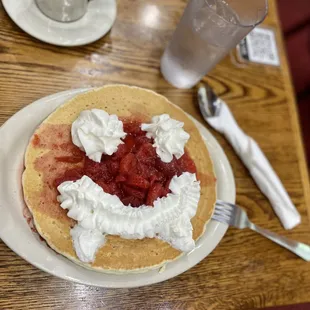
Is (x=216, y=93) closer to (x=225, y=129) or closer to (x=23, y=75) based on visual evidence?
(x=225, y=129)

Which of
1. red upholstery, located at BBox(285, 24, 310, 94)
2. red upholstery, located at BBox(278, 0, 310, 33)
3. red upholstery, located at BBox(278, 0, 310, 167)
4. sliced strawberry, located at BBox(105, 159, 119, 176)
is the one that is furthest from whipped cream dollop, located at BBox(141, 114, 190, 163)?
red upholstery, located at BBox(278, 0, 310, 33)

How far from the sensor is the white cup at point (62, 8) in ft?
A: 4.28

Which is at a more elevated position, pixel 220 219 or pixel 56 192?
pixel 56 192

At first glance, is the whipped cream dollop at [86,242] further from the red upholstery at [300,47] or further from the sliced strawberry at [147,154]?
the red upholstery at [300,47]

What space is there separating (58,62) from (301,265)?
0.97 m

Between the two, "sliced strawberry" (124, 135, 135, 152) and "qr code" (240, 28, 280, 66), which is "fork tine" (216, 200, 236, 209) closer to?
"sliced strawberry" (124, 135, 135, 152)

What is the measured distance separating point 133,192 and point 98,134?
0.53ft

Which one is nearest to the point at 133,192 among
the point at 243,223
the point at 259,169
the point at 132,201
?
the point at 132,201

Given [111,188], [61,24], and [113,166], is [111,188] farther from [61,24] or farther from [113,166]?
[61,24]

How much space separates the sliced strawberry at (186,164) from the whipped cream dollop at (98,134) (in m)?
0.18

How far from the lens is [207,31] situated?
4.24 ft

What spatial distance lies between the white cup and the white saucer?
14 millimetres

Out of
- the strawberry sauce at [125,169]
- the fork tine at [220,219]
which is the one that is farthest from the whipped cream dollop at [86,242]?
the fork tine at [220,219]

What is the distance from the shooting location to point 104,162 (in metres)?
1.10
